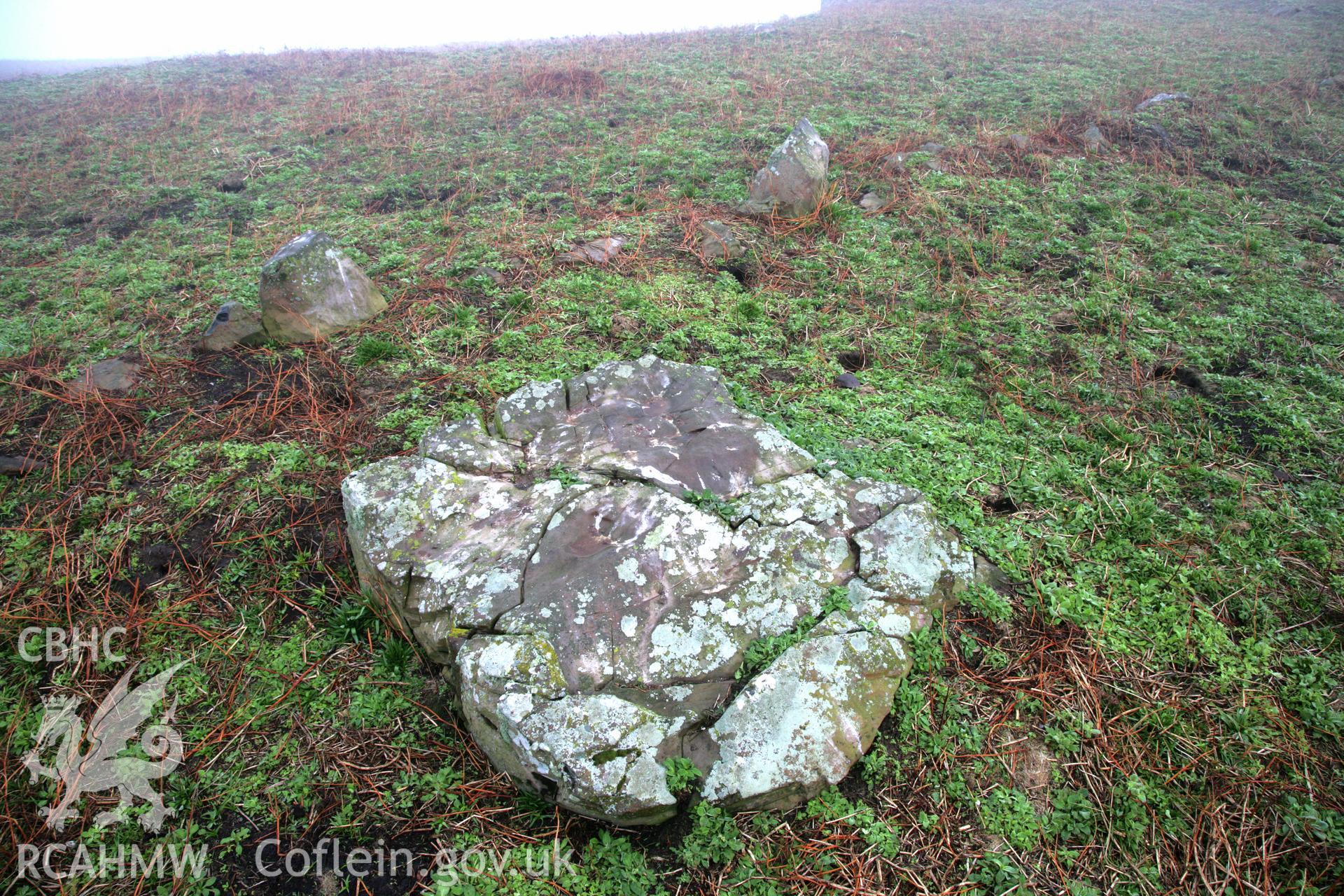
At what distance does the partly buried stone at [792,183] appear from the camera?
290 inches

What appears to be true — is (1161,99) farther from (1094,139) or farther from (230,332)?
(230,332)

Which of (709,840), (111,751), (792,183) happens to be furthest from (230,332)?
(792,183)

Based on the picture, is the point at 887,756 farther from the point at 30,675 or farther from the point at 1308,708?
the point at 30,675

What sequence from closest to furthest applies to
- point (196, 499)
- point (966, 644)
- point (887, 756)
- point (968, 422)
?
point (887, 756), point (966, 644), point (196, 499), point (968, 422)

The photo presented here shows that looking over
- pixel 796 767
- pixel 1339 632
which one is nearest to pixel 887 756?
pixel 796 767

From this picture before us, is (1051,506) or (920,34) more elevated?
(920,34)

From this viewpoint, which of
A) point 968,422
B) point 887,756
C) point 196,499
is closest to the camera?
point 887,756

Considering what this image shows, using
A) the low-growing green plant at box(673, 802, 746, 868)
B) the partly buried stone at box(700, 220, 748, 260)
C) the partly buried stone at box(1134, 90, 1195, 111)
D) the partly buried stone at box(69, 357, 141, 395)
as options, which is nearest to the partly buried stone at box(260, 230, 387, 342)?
the partly buried stone at box(69, 357, 141, 395)

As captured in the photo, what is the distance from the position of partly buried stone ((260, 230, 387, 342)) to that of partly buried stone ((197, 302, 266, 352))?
79 millimetres

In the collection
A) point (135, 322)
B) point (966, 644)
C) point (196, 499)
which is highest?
point (135, 322)

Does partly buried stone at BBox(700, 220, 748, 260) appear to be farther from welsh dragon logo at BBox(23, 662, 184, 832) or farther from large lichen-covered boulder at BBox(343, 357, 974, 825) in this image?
welsh dragon logo at BBox(23, 662, 184, 832)

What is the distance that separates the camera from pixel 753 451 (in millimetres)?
3703

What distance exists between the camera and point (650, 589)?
301 cm

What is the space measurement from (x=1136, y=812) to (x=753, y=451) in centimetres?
234
